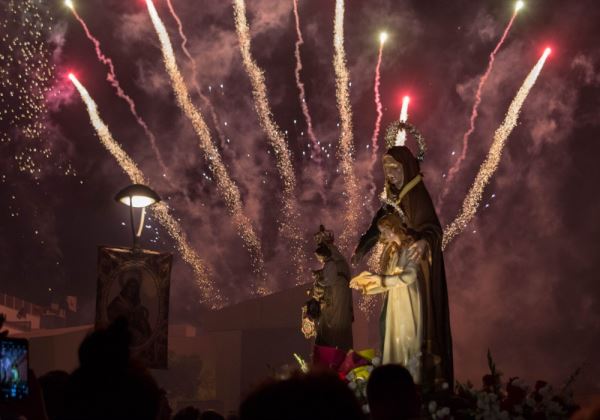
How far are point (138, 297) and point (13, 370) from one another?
32.1 ft

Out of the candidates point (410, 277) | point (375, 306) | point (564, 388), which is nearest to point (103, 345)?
Answer: point (564, 388)

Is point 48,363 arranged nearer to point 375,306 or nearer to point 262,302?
point 262,302

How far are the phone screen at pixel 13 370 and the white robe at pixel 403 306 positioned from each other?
6299 millimetres

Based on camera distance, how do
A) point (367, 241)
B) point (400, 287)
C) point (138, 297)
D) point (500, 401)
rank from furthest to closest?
point (138, 297)
point (367, 241)
point (400, 287)
point (500, 401)

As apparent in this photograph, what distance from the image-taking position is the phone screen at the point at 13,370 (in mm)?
4664

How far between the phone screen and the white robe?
630cm

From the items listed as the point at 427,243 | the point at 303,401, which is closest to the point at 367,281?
the point at 427,243

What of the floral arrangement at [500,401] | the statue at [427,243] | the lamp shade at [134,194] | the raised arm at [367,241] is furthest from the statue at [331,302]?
the floral arrangement at [500,401]

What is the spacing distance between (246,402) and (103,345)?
5.27 ft

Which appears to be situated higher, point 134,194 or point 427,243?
point 134,194

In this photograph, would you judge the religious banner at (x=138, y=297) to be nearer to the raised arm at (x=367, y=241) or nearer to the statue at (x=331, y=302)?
the statue at (x=331, y=302)

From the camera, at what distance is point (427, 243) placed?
35.4 feet

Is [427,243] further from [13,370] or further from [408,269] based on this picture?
[13,370]

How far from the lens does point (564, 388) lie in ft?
27.2
